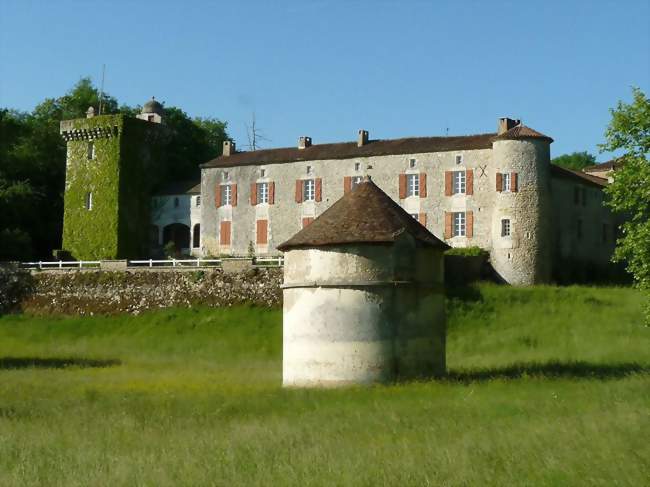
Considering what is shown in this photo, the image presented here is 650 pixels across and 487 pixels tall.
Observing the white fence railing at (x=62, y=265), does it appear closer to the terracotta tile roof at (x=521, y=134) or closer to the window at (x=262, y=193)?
the window at (x=262, y=193)

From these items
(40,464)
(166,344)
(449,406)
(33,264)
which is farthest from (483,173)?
(40,464)

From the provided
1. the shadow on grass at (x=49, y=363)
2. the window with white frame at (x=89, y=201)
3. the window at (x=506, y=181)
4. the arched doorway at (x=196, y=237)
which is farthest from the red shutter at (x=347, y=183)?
the shadow on grass at (x=49, y=363)

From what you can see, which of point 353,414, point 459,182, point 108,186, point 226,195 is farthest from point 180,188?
point 353,414


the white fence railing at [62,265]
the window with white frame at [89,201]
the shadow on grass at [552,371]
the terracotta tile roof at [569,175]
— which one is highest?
the terracotta tile roof at [569,175]

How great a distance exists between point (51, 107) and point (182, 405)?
5806cm

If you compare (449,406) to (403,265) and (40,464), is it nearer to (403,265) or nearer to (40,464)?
(403,265)

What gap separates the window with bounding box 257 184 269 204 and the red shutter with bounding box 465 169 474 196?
11461mm

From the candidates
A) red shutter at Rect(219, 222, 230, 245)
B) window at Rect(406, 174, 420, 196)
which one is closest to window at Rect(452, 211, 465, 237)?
window at Rect(406, 174, 420, 196)

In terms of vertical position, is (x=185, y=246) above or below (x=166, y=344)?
above

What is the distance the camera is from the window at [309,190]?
5453cm

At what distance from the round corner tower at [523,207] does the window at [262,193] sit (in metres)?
13.4

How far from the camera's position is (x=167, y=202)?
6091cm

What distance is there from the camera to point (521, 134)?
4822 centimetres

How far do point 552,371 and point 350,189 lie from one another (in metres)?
20.1
